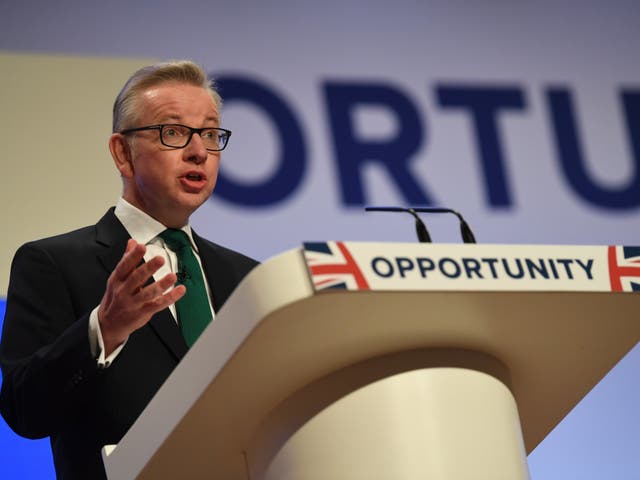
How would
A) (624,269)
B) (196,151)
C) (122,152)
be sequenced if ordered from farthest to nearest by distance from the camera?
(122,152), (196,151), (624,269)

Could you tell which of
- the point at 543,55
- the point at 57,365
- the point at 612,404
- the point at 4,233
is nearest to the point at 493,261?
the point at 57,365

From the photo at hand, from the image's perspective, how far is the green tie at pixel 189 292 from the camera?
1718 millimetres

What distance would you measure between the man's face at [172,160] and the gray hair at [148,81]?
15 millimetres

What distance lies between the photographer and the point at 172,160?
1918 mm

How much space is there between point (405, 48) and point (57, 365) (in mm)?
2173

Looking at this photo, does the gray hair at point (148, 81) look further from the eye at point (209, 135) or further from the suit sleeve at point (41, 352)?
the suit sleeve at point (41, 352)

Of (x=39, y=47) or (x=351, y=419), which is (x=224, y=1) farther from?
(x=351, y=419)

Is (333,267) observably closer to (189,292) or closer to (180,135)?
(189,292)

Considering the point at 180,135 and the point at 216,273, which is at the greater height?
the point at 180,135

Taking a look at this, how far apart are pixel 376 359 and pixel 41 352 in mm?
584

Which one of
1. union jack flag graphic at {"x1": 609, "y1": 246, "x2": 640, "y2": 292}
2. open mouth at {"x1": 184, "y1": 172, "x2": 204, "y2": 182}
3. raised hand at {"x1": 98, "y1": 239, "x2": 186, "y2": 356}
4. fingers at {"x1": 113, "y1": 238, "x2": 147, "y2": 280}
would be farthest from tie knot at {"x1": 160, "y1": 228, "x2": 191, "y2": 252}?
union jack flag graphic at {"x1": 609, "y1": 246, "x2": 640, "y2": 292}

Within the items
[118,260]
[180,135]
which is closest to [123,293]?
[118,260]

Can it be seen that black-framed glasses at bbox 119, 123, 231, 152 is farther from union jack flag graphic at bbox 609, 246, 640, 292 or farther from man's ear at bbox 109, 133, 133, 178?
union jack flag graphic at bbox 609, 246, 640, 292

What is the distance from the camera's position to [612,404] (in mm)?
3129
